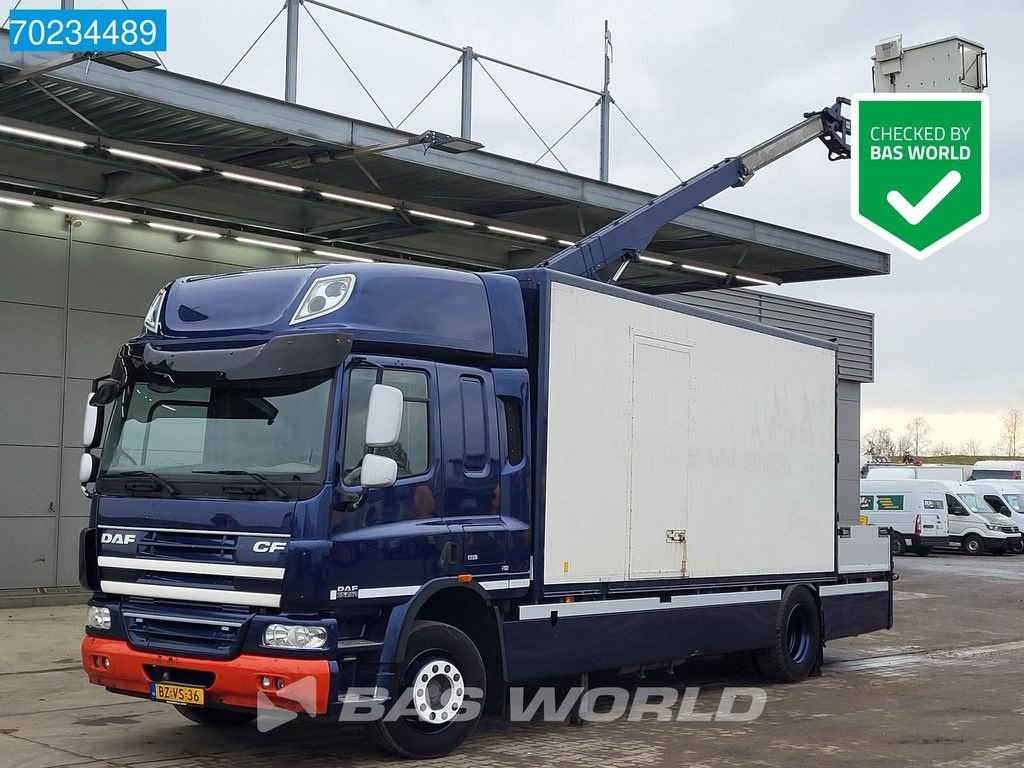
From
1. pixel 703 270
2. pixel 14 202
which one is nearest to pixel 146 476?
pixel 14 202

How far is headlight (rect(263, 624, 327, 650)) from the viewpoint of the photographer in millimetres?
7910

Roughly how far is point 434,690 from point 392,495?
1353mm

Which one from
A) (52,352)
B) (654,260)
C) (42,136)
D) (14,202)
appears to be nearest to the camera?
(42,136)

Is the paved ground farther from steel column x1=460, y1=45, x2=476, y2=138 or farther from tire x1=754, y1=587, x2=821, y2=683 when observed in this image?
steel column x1=460, y1=45, x2=476, y2=138

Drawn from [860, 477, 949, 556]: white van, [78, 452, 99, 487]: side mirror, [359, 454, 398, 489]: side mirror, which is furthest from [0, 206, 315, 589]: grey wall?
[860, 477, 949, 556]: white van

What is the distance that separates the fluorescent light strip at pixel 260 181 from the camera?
16.2 meters

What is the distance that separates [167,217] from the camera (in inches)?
748

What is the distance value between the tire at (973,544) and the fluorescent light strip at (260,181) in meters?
27.3

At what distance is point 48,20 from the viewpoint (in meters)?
13.0

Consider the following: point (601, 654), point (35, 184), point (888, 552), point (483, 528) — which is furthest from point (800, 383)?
point (35, 184)

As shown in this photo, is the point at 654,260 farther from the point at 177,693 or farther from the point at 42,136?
the point at 177,693

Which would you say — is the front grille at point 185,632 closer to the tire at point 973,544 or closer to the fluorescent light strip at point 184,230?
the fluorescent light strip at point 184,230

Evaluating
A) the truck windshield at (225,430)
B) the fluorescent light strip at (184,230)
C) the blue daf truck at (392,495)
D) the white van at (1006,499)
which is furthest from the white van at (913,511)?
the truck windshield at (225,430)

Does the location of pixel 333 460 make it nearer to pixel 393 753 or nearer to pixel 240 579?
pixel 240 579
